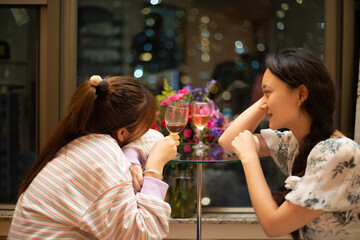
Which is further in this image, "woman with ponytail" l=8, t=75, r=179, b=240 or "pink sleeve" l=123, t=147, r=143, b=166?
"pink sleeve" l=123, t=147, r=143, b=166

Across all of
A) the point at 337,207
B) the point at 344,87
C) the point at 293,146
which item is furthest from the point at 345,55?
the point at 337,207

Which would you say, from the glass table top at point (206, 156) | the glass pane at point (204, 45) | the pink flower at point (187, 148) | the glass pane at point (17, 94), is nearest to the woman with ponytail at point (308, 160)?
the glass table top at point (206, 156)

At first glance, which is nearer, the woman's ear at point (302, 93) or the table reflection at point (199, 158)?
the woman's ear at point (302, 93)

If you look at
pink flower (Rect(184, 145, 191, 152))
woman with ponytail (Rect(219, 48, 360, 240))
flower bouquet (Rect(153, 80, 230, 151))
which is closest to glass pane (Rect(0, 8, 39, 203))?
→ flower bouquet (Rect(153, 80, 230, 151))

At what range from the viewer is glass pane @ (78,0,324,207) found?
2.93m

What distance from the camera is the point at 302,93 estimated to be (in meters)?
1.36

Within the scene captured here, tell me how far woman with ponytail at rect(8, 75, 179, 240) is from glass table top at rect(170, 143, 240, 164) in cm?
24

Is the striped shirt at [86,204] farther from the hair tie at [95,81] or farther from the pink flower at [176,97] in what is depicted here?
the pink flower at [176,97]

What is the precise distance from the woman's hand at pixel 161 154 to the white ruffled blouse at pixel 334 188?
0.41m

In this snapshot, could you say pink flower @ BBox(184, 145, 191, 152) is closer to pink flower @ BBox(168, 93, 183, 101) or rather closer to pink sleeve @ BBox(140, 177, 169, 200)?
pink flower @ BBox(168, 93, 183, 101)

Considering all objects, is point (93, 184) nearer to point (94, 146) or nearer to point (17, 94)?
point (94, 146)

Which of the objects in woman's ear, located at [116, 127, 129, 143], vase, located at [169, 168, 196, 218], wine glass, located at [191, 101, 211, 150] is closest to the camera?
woman's ear, located at [116, 127, 129, 143]

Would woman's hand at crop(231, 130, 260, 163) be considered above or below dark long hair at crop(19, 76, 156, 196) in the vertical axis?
below

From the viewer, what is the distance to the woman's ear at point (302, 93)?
1.34 metres
